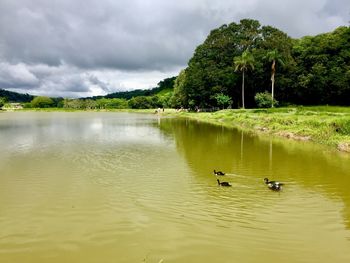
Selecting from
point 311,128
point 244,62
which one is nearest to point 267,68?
point 244,62

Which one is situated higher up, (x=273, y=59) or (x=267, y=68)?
(x=273, y=59)

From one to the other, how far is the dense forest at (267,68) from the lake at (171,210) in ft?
167

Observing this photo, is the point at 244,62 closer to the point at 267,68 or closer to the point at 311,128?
the point at 267,68

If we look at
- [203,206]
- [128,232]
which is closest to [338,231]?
[203,206]

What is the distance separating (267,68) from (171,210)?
6731cm

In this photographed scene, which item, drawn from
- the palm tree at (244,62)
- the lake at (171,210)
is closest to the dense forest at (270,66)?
the palm tree at (244,62)

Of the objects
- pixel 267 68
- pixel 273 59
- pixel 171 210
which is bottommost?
pixel 171 210

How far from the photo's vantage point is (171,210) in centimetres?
1150

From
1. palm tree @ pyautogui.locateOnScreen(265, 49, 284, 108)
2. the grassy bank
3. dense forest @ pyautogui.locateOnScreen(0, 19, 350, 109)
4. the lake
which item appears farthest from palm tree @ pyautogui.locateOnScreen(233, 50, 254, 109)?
the lake

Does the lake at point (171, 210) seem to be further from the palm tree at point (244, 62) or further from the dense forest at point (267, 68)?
the dense forest at point (267, 68)

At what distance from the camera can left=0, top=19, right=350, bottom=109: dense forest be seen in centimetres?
6825

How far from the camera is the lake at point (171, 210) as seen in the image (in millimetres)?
8555

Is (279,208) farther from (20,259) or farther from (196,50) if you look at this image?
(196,50)

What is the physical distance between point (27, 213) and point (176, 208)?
489 centimetres
